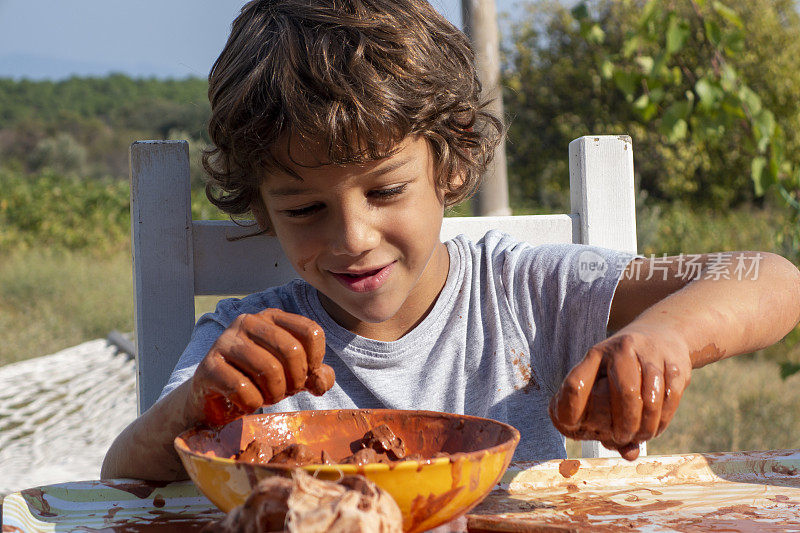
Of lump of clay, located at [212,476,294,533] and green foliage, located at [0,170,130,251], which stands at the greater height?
green foliage, located at [0,170,130,251]

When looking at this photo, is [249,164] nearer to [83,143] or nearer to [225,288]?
[225,288]

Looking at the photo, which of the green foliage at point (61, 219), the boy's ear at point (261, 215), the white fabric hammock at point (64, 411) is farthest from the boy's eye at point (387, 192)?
the green foliage at point (61, 219)

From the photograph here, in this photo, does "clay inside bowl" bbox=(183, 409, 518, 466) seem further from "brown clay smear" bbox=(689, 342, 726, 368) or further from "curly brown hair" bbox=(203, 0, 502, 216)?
"curly brown hair" bbox=(203, 0, 502, 216)

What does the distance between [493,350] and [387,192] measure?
493 millimetres

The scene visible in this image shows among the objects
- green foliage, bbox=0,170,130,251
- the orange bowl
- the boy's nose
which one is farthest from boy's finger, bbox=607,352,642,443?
green foliage, bbox=0,170,130,251

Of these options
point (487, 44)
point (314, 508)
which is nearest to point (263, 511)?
point (314, 508)

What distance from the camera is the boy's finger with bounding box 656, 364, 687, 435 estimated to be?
0.93 m

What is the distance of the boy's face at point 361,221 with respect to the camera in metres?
1.37

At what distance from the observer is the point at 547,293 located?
1710mm

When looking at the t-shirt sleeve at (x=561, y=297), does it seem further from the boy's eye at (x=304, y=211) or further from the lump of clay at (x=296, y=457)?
the lump of clay at (x=296, y=457)

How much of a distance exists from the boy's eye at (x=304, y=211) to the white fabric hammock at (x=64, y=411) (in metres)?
1.71

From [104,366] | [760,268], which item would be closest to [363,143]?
[760,268]

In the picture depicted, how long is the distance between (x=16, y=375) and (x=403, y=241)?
3.69 m

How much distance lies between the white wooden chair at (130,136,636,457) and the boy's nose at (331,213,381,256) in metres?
0.42
